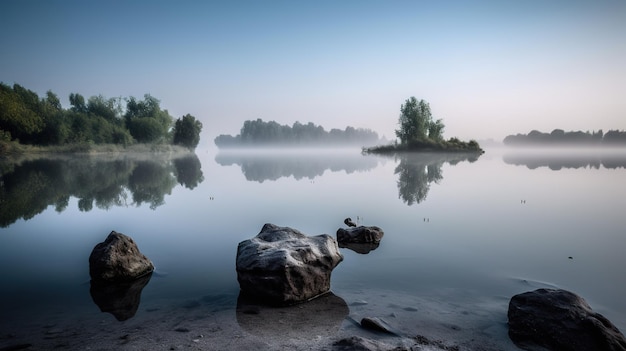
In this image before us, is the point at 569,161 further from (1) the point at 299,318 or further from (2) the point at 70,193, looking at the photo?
(2) the point at 70,193

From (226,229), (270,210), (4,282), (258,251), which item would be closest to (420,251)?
(258,251)

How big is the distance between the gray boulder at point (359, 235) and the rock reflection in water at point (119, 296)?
6749 mm

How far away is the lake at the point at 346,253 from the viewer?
7.32m

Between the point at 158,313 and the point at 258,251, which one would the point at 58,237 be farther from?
the point at 258,251

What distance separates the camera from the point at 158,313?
24.6 feet

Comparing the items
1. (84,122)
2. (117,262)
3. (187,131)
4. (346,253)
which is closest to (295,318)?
(346,253)

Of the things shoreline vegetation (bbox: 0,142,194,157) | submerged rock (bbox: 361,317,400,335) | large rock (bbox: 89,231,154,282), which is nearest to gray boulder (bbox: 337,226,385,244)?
submerged rock (bbox: 361,317,400,335)

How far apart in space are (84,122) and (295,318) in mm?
108996

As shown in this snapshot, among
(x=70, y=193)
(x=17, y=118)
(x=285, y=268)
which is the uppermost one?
(x=17, y=118)

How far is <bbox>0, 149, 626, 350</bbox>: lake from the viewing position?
7.32 meters

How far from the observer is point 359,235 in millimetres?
13180

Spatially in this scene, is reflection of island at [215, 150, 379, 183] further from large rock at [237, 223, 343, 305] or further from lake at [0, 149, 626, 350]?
large rock at [237, 223, 343, 305]

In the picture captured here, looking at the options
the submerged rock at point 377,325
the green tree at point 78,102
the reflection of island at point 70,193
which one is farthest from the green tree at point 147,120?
the submerged rock at point 377,325

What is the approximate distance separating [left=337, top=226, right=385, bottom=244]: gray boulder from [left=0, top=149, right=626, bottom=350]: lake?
1.75 feet
